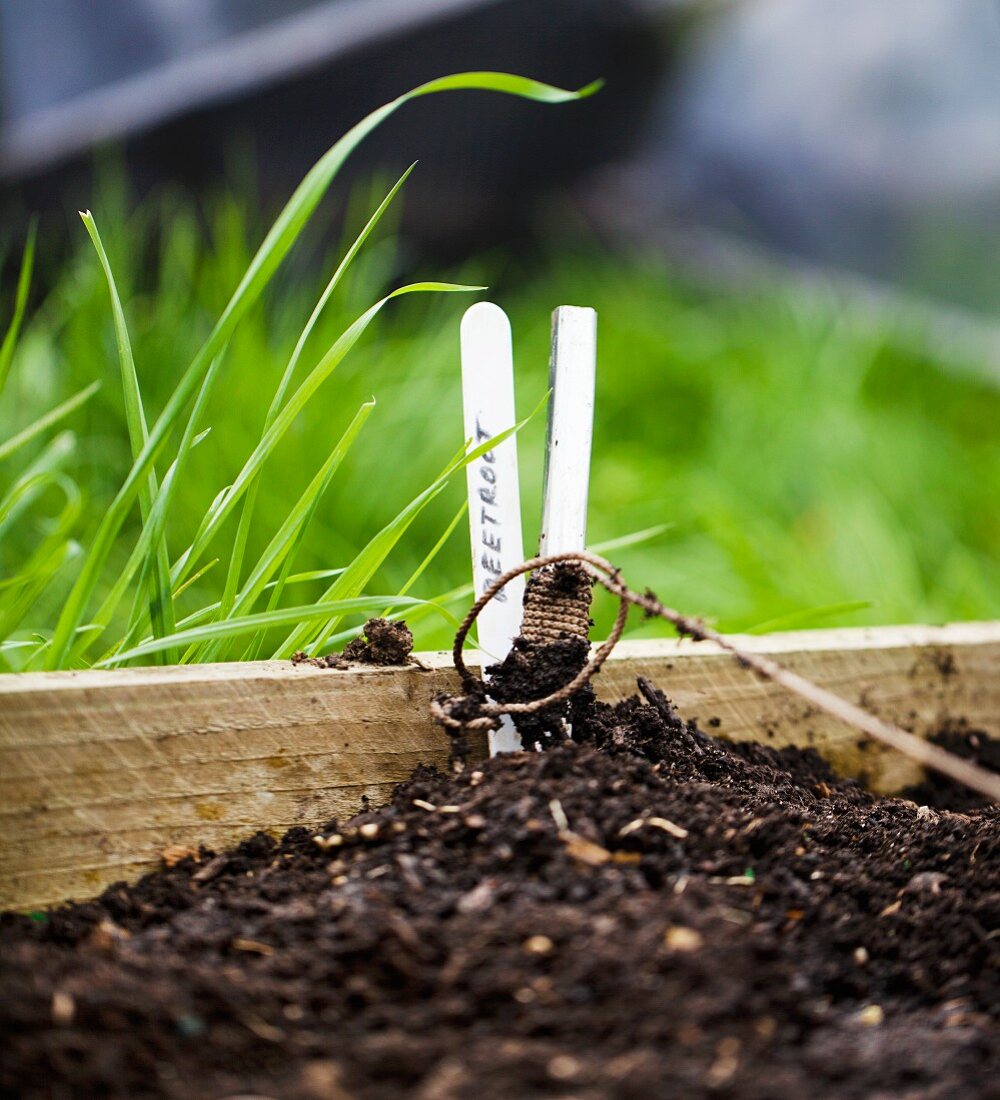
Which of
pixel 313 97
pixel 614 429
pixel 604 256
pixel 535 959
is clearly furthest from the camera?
pixel 604 256

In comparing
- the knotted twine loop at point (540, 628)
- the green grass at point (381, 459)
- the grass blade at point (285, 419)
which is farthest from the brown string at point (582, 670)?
the grass blade at point (285, 419)

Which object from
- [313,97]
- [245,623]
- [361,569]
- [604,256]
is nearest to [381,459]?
[361,569]

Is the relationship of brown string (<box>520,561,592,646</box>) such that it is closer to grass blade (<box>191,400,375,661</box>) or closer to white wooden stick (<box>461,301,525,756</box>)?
white wooden stick (<box>461,301,525,756</box>)

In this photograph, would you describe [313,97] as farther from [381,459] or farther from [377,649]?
[377,649]

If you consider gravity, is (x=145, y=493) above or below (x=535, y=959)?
above

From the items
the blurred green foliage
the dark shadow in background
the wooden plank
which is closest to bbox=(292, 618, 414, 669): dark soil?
the wooden plank

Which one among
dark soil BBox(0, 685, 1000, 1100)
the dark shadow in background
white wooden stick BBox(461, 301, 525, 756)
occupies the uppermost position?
the dark shadow in background
